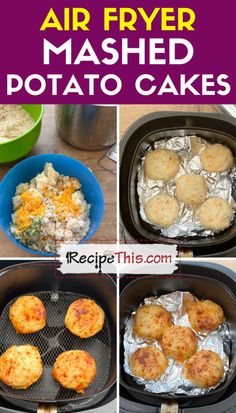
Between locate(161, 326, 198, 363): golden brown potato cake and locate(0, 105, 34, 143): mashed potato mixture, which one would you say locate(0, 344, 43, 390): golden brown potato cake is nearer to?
locate(161, 326, 198, 363): golden brown potato cake

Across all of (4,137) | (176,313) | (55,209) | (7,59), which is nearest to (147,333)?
(176,313)

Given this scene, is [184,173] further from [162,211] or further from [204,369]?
[204,369]

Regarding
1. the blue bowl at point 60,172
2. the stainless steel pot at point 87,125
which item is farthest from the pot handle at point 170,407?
the stainless steel pot at point 87,125

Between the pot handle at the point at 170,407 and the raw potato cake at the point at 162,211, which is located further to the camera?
the raw potato cake at the point at 162,211

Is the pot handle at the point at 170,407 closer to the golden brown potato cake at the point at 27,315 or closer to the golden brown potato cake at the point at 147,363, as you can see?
the golden brown potato cake at the point at 147,363

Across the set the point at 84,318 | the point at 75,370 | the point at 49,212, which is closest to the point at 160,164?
the point at 49,212

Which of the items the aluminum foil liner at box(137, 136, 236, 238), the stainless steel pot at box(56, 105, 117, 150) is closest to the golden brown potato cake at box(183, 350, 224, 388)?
the aluminum foil liner at box(137, 136, 236, 238)
